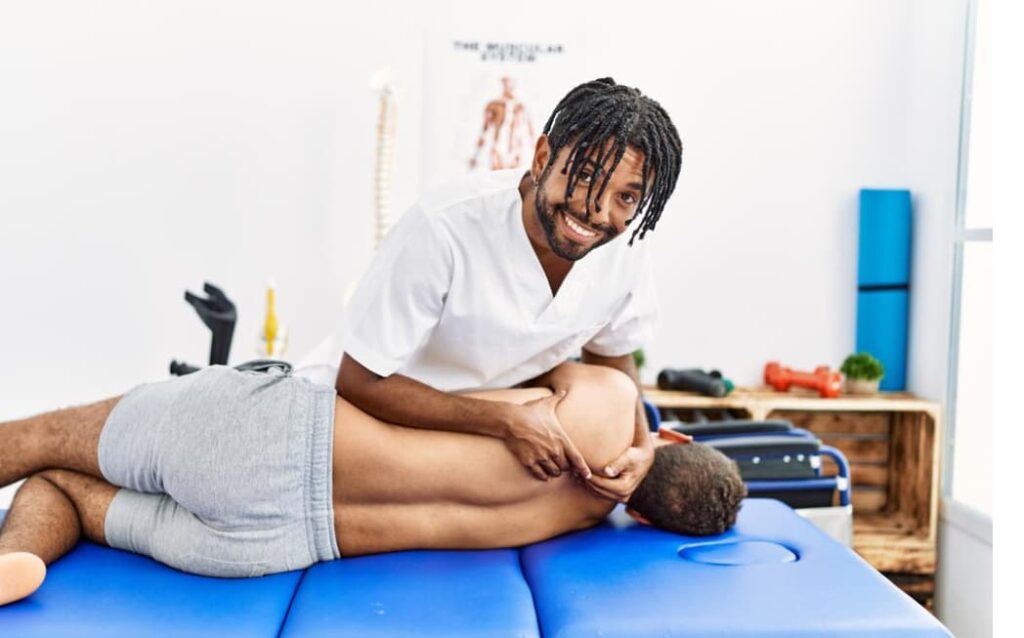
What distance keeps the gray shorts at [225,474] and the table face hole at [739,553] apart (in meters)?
0.61

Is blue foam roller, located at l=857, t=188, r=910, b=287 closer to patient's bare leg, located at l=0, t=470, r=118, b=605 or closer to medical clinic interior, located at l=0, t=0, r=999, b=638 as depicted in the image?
medical clinic interior, located at l=0, t=0, r=999, b=638

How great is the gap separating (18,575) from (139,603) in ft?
0.54

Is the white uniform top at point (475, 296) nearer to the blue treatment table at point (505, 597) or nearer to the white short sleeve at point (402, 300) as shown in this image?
the white short sleeve at point (402, 300)

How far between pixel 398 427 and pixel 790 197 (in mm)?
2422

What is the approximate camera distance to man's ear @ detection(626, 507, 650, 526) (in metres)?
2.01

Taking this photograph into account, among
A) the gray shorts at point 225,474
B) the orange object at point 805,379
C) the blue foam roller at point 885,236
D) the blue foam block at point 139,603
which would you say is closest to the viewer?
the blue foam block at point 139,603

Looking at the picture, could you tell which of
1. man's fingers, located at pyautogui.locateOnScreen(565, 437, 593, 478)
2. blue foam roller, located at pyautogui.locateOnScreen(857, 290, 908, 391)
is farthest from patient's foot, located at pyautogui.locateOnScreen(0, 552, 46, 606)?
blue foam roller, located at pyautogui.locateOnScreen(857, 290, 908, 391)

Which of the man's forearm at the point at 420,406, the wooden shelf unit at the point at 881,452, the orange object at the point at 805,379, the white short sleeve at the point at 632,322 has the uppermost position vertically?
the white short sleeve at the point at 632,322

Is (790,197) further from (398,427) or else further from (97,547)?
(97,547)

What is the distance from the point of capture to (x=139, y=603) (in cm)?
150

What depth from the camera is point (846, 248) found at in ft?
12.5

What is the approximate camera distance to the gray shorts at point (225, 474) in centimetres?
166

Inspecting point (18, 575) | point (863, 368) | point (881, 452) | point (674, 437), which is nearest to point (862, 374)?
point (863, 368)

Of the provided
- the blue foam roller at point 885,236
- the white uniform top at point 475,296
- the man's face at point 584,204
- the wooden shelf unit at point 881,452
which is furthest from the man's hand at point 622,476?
the blue foam roller at point 885,236
